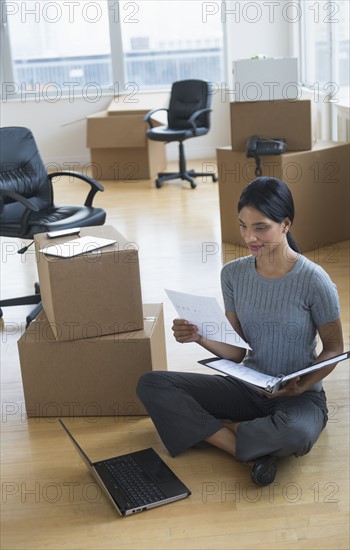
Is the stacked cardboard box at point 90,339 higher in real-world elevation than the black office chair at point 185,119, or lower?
lower

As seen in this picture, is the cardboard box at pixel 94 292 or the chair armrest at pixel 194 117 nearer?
the cardboard box at pixel 94 292

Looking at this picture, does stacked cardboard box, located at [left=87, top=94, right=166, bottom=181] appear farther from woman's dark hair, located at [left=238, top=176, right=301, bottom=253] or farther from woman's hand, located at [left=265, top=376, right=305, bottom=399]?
woman's hand, located at [left=265, top=376, right=305, bottom=399]

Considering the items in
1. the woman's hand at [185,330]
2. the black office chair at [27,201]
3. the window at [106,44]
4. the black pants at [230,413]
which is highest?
the window at [106,44]

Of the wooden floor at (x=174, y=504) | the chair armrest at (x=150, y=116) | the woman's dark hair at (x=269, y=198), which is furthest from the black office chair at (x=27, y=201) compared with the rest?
the chair armrest at (x=150, y=116)

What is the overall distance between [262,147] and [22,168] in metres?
1.45

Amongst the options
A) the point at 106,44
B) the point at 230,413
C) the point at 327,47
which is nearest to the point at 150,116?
the point at 106,44

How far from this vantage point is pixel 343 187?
498 centimetres

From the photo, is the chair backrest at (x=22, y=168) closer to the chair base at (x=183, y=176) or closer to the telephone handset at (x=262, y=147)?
the telephone handset at (x=262, y=147)

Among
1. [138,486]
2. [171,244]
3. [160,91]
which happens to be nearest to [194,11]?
[160,91]

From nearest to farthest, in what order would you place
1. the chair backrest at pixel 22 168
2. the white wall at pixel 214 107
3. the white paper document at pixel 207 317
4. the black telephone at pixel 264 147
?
the white paper document at pixel 207 317, the chair backrest at pixel 22 168, the black telephone at pixel 264 147, the white wall at pixel 214 107

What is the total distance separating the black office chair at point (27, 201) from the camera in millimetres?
3918

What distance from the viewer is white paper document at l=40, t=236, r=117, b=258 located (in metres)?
2.79

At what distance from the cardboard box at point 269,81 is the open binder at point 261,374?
8.62 feet

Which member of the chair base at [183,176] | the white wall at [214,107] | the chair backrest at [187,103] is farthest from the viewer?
the white wall at [214,107]
